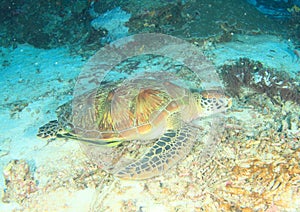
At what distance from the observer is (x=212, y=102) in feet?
10.8

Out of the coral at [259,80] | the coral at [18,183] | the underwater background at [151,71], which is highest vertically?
the coral at [18,183]

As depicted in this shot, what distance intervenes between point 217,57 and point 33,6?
21.0ft

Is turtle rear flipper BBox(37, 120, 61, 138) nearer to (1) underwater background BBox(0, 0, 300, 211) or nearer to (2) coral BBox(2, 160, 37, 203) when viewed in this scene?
(1) underwater background BBox(0, 0, 300, 211)

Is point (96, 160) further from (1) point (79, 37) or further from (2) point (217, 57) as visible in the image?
(1) point (79, 37)

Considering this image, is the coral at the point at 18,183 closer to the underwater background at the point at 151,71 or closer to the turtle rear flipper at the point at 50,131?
the underwater background at the point at 151,71

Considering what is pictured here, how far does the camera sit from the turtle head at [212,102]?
3293 mm

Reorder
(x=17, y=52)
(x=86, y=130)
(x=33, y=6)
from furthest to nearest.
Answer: (x=33, y=6) < (x=17, y=52) < (x=86, y=130)

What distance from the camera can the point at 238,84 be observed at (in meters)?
4.12

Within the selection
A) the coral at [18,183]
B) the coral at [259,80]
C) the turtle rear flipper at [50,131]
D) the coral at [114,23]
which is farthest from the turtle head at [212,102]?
the coral at [114,23]

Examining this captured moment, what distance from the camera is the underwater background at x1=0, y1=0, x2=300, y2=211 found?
7.80ft

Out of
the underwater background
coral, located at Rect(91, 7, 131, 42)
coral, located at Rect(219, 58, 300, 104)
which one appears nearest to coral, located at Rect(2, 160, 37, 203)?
the underwater background

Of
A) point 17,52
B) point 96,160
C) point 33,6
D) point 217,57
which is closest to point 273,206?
point 96,160

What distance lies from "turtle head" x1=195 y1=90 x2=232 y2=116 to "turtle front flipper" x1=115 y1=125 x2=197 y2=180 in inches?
17.6

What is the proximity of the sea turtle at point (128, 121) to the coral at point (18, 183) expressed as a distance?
0.58 metres
